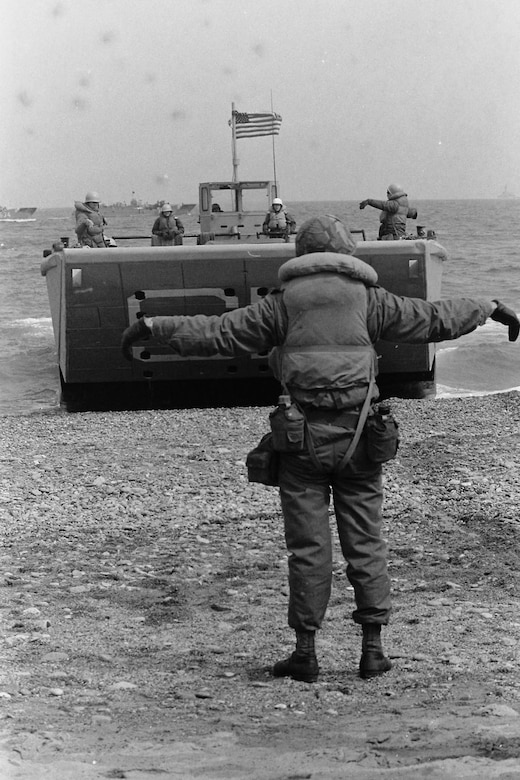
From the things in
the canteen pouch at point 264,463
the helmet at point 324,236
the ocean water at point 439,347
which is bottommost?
the ocean water at point 439,347

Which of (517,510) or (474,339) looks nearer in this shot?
(517,510)

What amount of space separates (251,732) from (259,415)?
7949mm

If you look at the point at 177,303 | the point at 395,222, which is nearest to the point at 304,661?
the point at 177,303

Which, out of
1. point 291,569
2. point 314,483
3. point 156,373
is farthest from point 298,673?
point 156,373

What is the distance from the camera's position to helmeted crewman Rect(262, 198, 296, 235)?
13.4m

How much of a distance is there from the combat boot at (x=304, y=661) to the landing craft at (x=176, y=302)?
5871mm

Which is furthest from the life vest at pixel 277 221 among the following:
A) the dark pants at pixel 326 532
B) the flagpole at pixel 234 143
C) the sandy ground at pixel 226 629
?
the dark pants at pixel 326 532

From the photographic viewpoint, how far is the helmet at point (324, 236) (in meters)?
4.29

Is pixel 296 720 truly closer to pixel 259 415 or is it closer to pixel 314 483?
pixel 314 483

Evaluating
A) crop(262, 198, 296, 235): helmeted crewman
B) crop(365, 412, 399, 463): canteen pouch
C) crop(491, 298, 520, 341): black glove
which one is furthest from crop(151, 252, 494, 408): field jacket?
crop(262, 198, 296, 235): helmeted crewman

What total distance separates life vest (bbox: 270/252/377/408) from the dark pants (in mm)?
145

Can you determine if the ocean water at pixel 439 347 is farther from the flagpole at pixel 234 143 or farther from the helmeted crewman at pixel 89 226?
the flagpole at pixel 234 143

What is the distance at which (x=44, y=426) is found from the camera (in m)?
11.3

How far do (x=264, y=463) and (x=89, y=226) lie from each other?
24.7 feet
